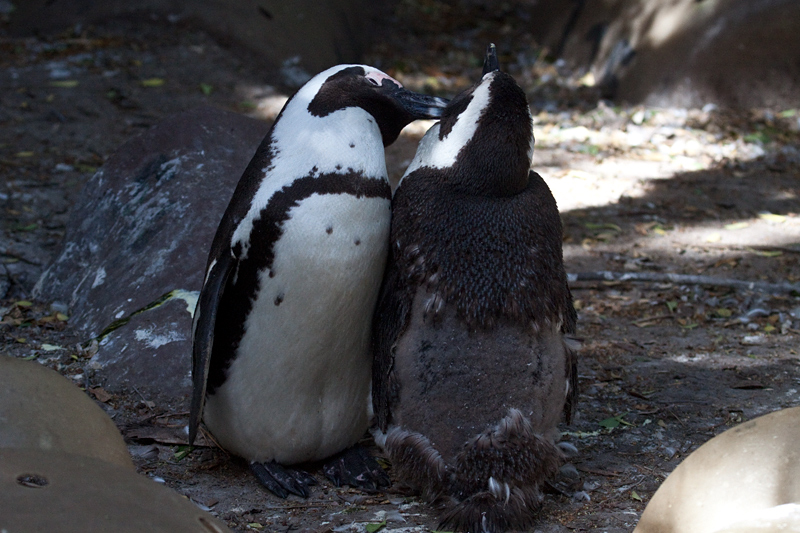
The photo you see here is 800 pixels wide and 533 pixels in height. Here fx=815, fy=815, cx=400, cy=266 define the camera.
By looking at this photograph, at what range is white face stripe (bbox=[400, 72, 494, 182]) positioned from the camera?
216cm

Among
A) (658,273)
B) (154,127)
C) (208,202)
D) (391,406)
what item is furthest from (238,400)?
(658,273)

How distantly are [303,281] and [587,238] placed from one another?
275cm

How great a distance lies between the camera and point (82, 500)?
1.41 m

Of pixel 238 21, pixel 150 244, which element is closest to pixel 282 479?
pixel 150 244

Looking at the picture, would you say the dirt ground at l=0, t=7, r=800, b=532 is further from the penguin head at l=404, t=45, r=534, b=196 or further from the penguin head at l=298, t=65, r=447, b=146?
the penguin head at l=298, t=65, r=447, b=146

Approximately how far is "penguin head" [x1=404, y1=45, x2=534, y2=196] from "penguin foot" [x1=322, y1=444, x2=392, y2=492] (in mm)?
943

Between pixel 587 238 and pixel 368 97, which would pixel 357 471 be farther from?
pixel 587 238

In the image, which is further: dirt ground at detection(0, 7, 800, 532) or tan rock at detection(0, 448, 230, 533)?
dirt ground at detection(0, 7, 800, 532)

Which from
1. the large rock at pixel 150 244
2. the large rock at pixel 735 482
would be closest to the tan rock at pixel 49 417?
the large rock at pixel 150 244

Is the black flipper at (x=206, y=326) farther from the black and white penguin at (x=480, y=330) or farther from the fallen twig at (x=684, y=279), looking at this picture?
the fallen twig at (x=684, y=279)

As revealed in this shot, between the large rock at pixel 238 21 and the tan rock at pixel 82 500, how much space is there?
18.8 ft

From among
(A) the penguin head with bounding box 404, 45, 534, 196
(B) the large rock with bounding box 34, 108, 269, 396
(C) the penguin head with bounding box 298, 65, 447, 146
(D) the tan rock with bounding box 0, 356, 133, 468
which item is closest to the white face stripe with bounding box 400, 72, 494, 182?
(A) the penguin head with bounding box 404, 45, 534, 196

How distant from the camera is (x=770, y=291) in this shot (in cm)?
381

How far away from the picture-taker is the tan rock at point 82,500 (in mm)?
1346
